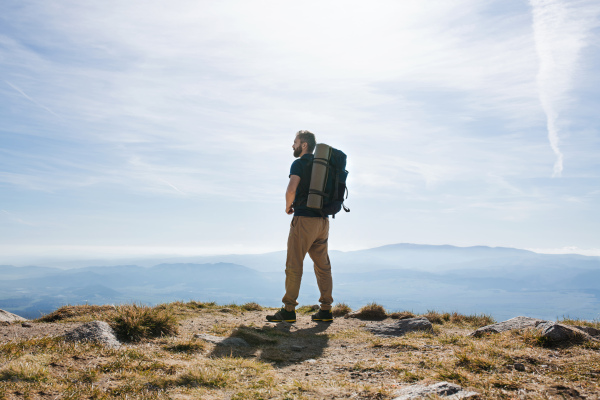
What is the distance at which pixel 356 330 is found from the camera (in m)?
8.62

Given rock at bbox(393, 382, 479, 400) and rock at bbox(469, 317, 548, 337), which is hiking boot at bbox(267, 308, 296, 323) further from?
rock at bbox(393, 382, 479, 400)

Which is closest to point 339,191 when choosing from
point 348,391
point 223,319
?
point 223,319

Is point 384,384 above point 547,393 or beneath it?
beneath

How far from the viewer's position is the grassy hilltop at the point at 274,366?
3.89 m

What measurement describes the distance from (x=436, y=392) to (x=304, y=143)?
21.6 ft

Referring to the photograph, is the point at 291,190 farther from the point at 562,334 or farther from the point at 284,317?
the point at 562,334

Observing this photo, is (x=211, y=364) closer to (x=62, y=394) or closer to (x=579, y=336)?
(x=62, y=394)

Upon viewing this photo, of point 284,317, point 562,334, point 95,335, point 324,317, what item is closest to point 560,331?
point 562,334

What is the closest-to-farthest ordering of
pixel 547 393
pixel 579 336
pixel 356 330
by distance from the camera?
pixel 547 393 → pixel 579 336 → pixel 356 330

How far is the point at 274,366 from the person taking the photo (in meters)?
5.46

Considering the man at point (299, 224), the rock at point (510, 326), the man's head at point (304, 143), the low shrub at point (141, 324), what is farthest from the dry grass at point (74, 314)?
the rock at point (510, 326)

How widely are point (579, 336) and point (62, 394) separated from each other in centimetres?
687

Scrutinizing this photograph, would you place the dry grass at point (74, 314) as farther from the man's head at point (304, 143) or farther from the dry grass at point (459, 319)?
the dry grass at point (459, 319)

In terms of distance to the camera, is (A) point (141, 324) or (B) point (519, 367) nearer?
(B) point (519, 367)
